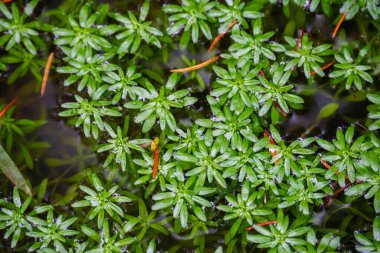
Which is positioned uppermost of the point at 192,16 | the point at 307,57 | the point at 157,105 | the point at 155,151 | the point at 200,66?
the point at 192,16

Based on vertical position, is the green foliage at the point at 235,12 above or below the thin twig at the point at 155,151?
above

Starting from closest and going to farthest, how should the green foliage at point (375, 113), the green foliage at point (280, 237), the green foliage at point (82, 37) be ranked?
the green foliage at point (280, 237) < the green foliage at point (375, 113) < the green foliage at point (82, 37)

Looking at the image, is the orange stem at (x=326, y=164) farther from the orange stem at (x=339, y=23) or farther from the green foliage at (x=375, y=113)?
the orange stem at (x=339, y=23)

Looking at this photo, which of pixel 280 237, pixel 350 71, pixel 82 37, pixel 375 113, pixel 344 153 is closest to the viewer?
pixel 280 237

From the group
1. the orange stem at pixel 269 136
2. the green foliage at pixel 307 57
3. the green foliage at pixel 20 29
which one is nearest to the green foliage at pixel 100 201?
the orange stem at pixel 269 136

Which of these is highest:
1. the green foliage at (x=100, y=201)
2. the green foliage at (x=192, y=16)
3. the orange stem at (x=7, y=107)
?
the green foliage at (x=192, y=16)

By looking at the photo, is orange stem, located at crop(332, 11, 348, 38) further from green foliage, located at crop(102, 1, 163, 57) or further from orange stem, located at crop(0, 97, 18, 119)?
orange stem, located at crop(0, 97, 18, 119)

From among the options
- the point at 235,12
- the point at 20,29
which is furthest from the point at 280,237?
the point at 20,29

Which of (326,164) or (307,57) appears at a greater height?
(307,57)

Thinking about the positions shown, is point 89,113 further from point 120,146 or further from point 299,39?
point 299,39

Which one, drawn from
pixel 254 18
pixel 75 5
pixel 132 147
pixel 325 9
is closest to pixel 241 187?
pixel 132 147

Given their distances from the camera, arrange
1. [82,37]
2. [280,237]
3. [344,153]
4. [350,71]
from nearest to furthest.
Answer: [280,237], [344,153], [350,71], [82,37]
